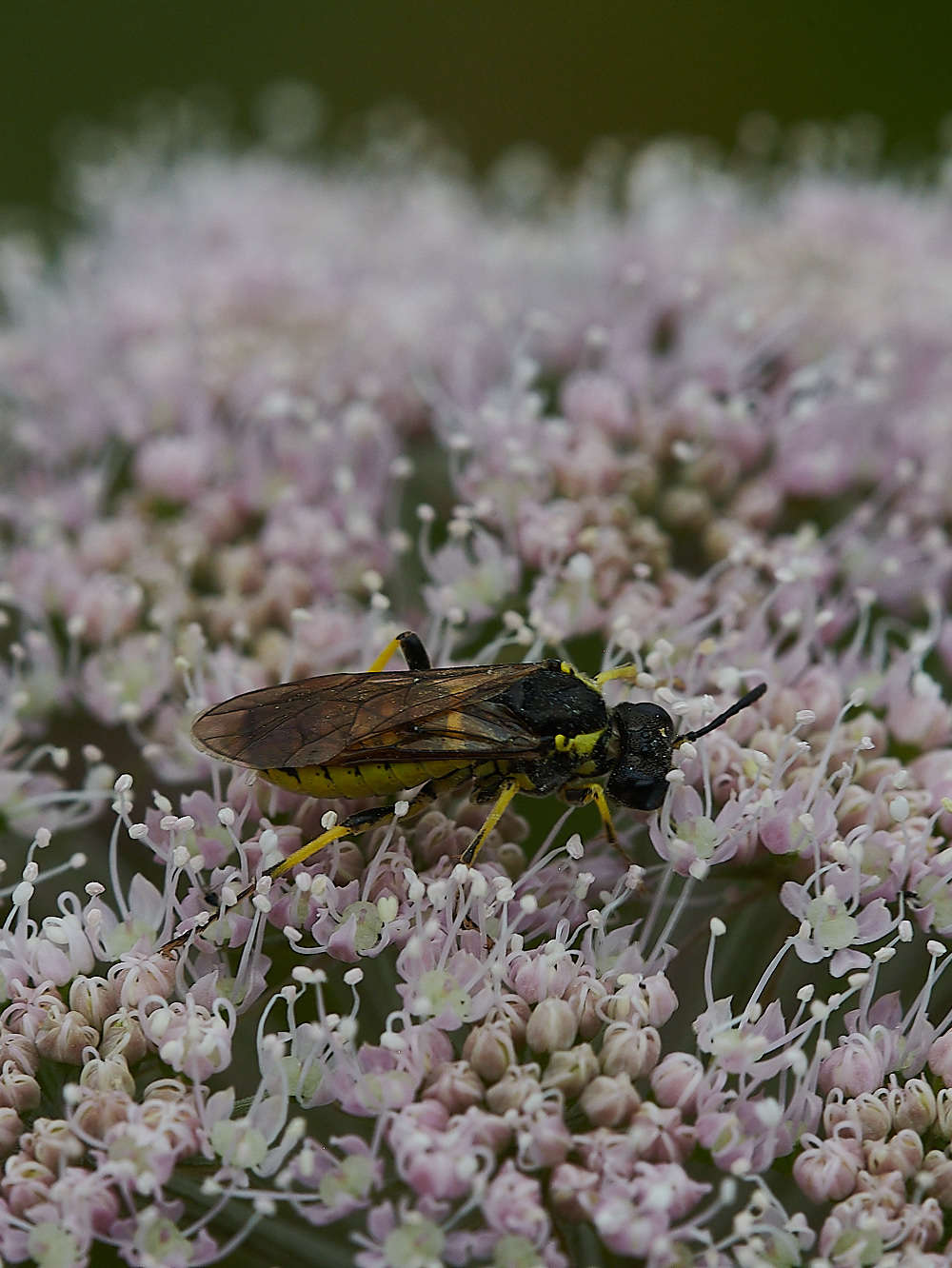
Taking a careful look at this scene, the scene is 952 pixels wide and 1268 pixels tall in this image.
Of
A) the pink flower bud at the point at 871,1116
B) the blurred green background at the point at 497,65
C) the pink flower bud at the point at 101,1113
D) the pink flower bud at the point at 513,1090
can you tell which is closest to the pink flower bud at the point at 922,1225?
the pink flower bud at the point at 871,1116

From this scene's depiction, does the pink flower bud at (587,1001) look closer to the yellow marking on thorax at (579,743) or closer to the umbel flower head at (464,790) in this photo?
the umbel flower head at (464,790)

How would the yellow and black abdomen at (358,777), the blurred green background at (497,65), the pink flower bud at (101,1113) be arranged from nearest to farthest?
the pink flower bud at (101,1113), the yellow and black abdomen at (358,777), the blurred green background at (497,65)

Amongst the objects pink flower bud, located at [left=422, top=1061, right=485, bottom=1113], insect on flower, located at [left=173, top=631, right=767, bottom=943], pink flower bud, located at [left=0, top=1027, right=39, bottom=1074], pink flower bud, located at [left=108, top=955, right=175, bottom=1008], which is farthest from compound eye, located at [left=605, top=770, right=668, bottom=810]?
pink flower bud, located at [left=0, top=1027, right=39, bottom=1074]

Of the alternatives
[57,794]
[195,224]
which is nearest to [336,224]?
[195,224]

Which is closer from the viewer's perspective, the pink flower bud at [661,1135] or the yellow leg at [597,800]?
the pink flower bud at [661,1135]

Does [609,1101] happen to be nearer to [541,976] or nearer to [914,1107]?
[541,976]

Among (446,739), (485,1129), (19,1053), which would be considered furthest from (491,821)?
(19,1053)
